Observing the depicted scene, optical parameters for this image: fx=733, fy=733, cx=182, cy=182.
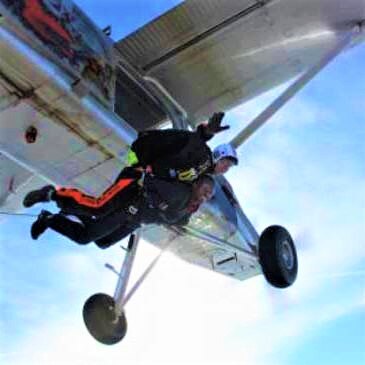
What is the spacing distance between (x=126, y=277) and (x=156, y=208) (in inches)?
68.9

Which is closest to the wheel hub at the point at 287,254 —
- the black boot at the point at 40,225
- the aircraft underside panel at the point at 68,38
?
the aircraft underside panel at the point at 68,38

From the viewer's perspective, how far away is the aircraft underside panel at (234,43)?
10047 millimetres

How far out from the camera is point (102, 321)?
8594 mm

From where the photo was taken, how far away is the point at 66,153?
8.79 metres

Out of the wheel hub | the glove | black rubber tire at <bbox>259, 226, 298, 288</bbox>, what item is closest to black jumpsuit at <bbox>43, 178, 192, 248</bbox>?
the glove

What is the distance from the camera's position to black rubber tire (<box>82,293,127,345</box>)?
28.1ft

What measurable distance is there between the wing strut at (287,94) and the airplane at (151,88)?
0.02 metres

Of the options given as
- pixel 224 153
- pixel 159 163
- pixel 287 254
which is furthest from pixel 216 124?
pixel 287 254

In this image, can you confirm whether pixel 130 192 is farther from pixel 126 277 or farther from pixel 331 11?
pixel 331 11

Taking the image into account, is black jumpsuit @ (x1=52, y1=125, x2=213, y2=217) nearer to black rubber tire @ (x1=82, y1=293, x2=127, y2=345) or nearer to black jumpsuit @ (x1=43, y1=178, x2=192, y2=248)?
black jumpsuit @ (x1=43, y1=178, x2=192, y2=248)

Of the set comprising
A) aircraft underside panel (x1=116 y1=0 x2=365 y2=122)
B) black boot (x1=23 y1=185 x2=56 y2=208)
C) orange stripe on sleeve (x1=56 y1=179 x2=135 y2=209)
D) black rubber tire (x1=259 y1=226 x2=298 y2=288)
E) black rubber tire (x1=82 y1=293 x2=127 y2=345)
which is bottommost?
black rubber tire (x1=82 y1=293 x2=127 y2=345)

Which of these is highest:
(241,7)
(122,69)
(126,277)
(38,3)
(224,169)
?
(241,7)

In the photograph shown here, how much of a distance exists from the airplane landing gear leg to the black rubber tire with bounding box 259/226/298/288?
5.59ft

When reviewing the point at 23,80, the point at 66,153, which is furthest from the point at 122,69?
the point at 23,80
